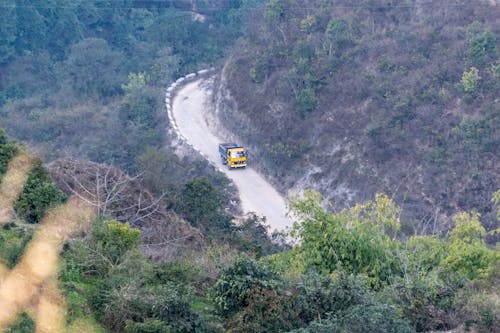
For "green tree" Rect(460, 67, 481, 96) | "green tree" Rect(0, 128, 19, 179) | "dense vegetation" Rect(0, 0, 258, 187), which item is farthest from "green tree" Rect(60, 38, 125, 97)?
"green tree" Rect(0, 128, 19, 179)

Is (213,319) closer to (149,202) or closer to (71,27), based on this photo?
(149,202)

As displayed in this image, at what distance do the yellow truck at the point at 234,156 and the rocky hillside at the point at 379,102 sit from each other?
104 cm

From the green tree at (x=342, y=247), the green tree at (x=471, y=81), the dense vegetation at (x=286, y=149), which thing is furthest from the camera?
the green tree at (x=471, y=81)

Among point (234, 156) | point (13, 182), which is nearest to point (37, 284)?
point (13, 182)

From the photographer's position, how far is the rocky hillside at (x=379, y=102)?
35.5m

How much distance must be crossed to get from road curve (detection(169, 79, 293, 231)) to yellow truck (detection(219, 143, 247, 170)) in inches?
15.4

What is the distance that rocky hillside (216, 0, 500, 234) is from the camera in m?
35.5

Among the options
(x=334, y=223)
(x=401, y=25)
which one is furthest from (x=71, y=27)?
(x=334, y=223)

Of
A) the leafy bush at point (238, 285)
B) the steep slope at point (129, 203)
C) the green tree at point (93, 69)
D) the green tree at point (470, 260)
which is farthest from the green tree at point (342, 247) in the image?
the green tree at point (93, 69)

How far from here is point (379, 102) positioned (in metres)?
40.7

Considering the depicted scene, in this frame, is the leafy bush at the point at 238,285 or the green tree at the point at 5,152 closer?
the leafy bush at the point at 238,285

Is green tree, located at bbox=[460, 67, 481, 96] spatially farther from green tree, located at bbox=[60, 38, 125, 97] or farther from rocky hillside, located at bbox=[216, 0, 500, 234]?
green tree, located at bbox=[60, 38, 125, 97]

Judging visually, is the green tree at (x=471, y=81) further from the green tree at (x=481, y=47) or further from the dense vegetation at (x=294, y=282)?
the dense vegetation at (x=294, y=282)

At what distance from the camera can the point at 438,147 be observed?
36844mm
